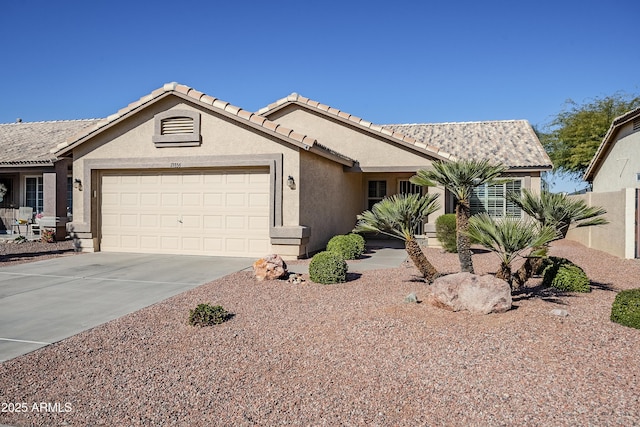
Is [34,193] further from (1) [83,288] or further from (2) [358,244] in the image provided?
(2) [358,244]

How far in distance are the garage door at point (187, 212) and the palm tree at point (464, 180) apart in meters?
5.79

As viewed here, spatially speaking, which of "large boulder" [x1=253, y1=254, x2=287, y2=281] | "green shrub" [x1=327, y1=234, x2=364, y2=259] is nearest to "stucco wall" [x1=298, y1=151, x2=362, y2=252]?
"green shrub" [x1=327, y1=234, x2=364, y2=259]

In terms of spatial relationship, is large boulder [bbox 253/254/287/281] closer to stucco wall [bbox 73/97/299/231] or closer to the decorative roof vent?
stucco wall [bbox 73/97/299/231]

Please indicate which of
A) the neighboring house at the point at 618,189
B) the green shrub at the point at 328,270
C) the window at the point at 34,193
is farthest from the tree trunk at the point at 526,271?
the window at the point at 34,193

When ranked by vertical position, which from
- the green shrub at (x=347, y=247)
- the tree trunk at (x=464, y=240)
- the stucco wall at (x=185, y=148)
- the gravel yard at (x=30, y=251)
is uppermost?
the stucco wall at (x=185, y=148)

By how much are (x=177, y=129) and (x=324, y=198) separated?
15.3 feet

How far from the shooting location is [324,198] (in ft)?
46.0

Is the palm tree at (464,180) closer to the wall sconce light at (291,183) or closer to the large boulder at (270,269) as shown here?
the large boulder at (270,269)

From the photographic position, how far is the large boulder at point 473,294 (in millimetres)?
6387

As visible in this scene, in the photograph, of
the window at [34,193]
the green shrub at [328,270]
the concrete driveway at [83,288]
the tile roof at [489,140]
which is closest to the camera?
the concrete driveway at [83,288]

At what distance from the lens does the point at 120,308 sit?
7.10 meters

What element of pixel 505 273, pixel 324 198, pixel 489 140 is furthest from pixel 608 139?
pixel 505 273

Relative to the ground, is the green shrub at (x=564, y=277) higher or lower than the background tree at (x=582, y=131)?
lower

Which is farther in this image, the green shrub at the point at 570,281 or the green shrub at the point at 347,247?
the green shrub at the point at 347,247
